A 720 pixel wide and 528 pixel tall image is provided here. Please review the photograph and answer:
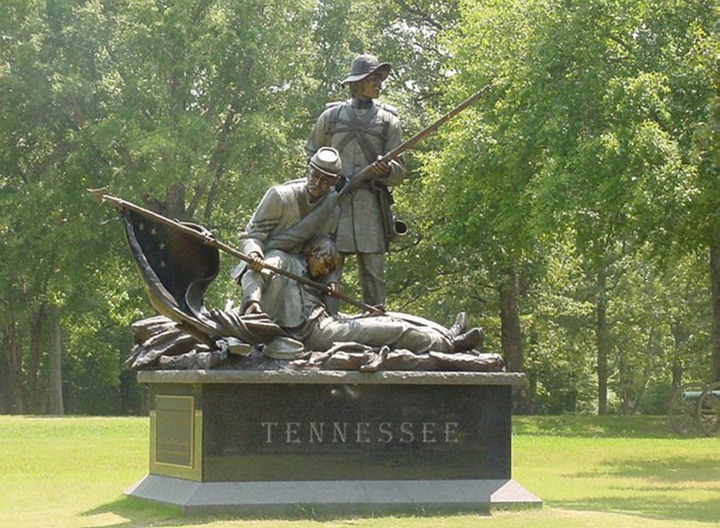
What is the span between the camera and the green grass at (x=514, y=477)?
10.9 m

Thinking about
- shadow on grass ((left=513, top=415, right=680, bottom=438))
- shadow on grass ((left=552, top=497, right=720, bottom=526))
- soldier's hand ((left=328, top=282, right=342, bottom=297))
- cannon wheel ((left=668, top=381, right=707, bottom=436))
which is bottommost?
shadow on grass ((left=513, top=415, right=680, bottom=438))

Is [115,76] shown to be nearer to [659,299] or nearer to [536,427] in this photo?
[536,427]

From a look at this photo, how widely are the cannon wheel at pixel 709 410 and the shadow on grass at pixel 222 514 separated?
1432 cm

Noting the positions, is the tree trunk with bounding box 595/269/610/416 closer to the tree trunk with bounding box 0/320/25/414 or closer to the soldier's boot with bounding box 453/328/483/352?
the tree trunk with bounding box 0/320/25/414

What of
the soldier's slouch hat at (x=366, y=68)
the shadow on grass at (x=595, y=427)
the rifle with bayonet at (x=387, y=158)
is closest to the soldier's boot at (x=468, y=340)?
the rifle with bayonet at (x=387, y=158)

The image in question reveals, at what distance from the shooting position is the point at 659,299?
4525cm

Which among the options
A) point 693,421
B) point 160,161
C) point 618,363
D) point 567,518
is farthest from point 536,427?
point 618,363

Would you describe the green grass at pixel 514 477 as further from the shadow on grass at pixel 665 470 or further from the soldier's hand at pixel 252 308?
the soldier's hand at pixel 252 308

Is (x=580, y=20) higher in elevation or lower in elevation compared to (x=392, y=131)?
higher

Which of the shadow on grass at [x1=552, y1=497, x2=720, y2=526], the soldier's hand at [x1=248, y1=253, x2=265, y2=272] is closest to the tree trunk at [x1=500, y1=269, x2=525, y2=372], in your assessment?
the shadow on grass at [x1=552, y1=497, x2=720, y2=526]

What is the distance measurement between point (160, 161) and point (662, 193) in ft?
43.1

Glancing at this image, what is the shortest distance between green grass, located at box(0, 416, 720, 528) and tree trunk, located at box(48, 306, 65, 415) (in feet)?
44.3

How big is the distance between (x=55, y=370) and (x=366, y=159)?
28.8 metres

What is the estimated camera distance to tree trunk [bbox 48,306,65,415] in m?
39.4
